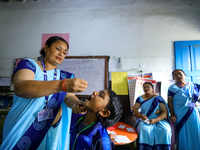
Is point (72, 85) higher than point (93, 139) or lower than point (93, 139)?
higher

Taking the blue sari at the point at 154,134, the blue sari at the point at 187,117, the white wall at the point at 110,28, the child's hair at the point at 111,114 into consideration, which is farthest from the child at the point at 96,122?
the white wall at the point at 110,28

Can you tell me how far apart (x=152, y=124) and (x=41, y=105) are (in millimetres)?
2016

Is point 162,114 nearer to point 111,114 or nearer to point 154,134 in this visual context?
point 154,134

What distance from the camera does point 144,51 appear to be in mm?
3070

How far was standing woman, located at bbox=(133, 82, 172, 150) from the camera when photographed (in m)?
2.01

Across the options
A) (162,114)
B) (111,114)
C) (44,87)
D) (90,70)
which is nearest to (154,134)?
(162,114)

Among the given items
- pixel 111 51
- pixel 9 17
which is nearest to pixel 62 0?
pixel 9 17

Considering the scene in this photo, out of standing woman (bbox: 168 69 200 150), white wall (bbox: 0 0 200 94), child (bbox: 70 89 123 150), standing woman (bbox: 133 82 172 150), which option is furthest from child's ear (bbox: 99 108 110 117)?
white wall (bbox: 0 0 200 94)

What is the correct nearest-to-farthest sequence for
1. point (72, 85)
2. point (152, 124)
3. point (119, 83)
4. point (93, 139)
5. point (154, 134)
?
1. point (72, 85)
2. point (93, 139)
3. point (154, 134)
4. point (152, 124)
5. point (119, 83)

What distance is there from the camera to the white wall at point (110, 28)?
3025mm

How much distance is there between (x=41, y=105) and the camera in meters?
0.94

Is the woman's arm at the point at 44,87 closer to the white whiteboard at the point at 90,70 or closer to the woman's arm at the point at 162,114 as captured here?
the woman's arm at the point at 162,114

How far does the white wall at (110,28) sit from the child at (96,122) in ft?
7.08

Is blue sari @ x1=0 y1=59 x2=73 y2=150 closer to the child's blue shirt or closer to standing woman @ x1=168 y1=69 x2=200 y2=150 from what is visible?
the child's blue shirt
